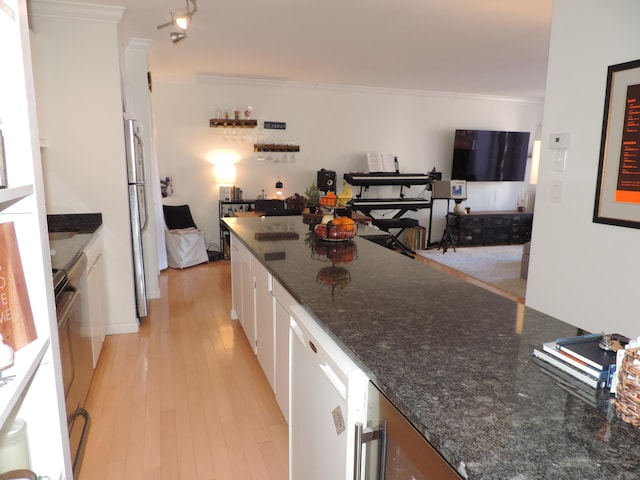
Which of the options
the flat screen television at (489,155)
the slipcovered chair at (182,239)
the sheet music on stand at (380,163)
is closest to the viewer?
the slipcovered chair at (182,239)

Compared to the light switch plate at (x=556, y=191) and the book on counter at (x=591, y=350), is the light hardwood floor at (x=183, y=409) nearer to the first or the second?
Answer: the book on counter at (x=591, y=350)

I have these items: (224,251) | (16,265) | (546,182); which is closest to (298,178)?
(224,251)

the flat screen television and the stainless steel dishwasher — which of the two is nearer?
the stainless steel dishwasher

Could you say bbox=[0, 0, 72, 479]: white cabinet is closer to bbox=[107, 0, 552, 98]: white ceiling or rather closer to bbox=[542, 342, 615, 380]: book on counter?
bbox=[542, 342, 615, 380]: book on counter

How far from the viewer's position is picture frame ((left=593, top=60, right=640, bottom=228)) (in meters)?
2.06

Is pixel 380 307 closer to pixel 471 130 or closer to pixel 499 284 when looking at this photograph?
pixel 499 284

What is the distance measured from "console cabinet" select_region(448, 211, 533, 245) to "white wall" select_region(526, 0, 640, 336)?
4.68m

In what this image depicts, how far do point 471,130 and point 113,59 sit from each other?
18.5 ft

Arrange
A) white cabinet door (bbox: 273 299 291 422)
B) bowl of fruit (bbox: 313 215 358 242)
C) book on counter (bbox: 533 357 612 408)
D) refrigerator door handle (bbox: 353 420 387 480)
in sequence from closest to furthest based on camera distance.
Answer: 1. book on counter (bbox: 533 357 612 408)
2. refrigerator door handle (bbox: 353 420 387 480)
3. white cabinet door (bbox: 273 299 291 422)
4. bowl of fruit (bbox: 313 215 358 242)

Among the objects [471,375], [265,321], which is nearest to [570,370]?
[471,375]

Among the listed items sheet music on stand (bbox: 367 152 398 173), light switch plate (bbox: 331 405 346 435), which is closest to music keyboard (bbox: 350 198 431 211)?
sheet music on stand (bbox: 367 152 398 173)

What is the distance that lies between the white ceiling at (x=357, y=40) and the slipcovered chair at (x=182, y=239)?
1831 millimetres

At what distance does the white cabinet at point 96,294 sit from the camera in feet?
9.00

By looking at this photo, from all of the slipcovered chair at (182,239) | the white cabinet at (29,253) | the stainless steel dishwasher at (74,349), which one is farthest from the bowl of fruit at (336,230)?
the slipcovered chair at (182,239)
